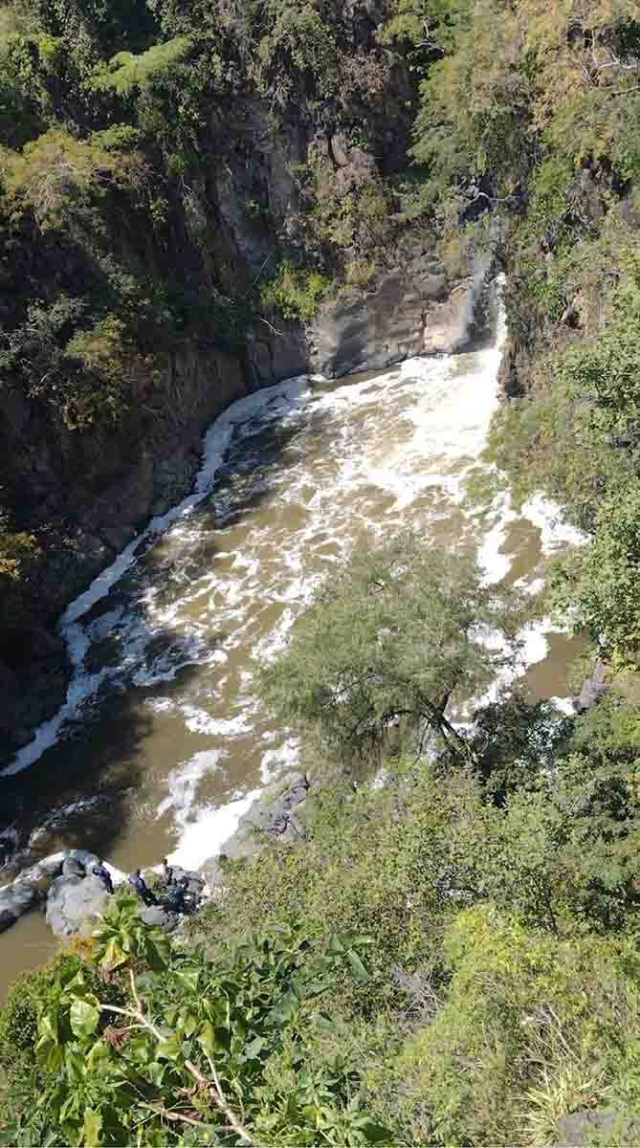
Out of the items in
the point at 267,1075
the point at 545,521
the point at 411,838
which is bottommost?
the point at 545,521

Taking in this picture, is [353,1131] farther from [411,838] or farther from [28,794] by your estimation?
[28,794]

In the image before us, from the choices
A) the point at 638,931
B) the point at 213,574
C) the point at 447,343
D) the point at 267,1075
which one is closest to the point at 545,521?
the point at 213,574

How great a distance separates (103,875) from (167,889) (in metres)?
1.22

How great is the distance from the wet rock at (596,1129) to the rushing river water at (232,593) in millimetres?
9926

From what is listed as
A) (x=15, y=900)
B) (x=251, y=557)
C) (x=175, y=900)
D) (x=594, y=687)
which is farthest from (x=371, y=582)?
(x=251, y=557)

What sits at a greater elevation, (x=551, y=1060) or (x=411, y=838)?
(x=551, y=1060)

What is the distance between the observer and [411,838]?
25.5ft

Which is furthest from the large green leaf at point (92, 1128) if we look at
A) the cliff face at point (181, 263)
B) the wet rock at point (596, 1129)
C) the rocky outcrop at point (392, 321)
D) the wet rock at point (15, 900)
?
the rocky outcrop at point (392, 321)

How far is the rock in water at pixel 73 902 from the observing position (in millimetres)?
12594

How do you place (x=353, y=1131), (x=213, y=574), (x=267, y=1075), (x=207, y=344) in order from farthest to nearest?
(x=207, y=344) < (x=213, y=574) < (x=267, y=1075) < (x=353, y=1131)

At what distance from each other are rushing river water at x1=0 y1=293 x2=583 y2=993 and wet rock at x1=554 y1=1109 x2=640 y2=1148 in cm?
993

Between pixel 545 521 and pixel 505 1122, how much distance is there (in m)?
15.0

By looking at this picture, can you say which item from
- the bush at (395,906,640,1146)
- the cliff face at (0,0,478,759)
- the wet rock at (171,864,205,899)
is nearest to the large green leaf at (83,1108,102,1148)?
the bush at (395,906,640,1146)

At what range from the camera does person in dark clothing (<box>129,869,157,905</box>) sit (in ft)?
41.1
